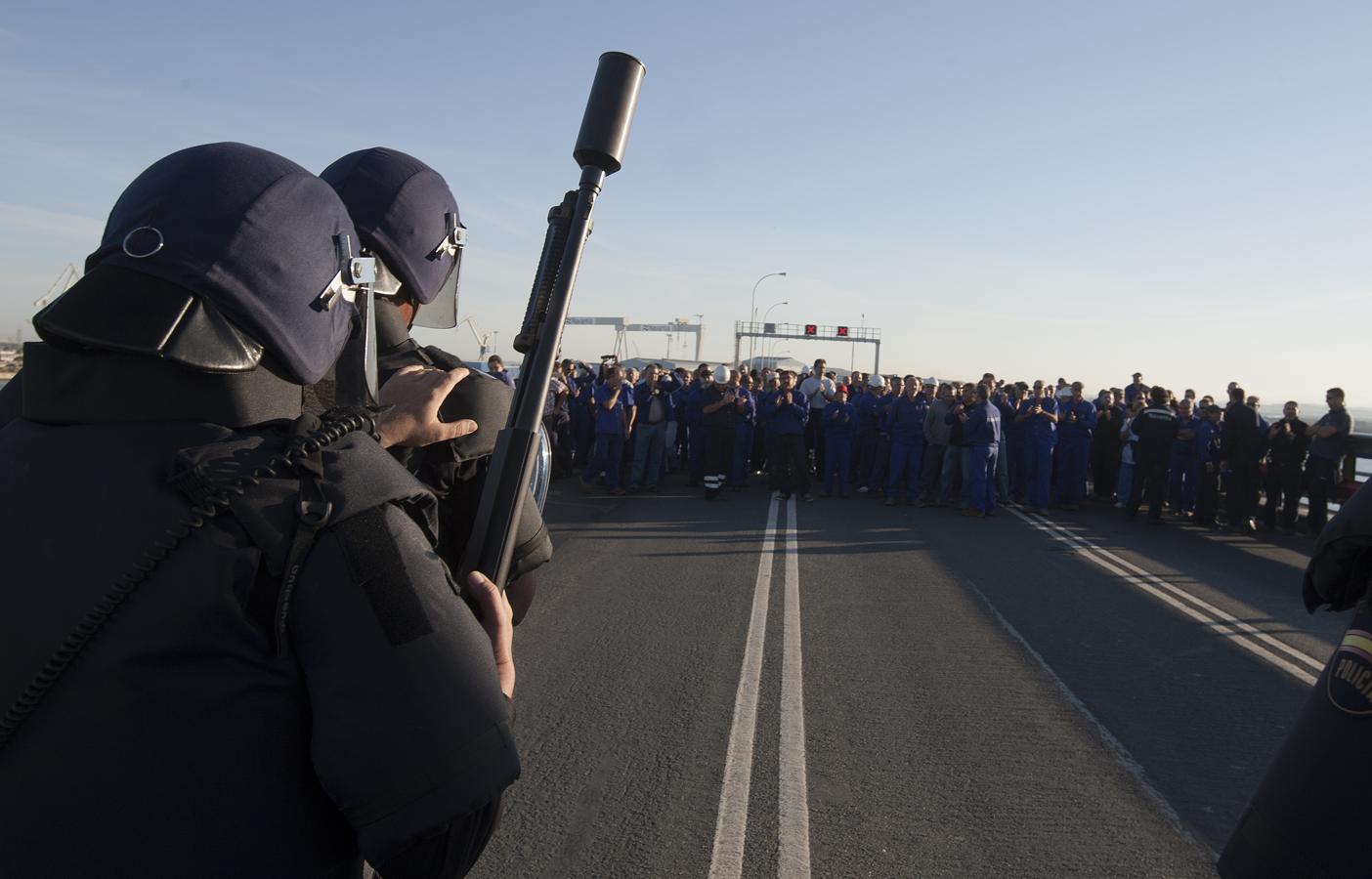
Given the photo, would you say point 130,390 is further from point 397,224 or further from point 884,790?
point 884,790

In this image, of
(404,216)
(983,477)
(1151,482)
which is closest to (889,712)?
(404,216)

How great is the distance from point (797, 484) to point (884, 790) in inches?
481

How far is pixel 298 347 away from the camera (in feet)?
4.17

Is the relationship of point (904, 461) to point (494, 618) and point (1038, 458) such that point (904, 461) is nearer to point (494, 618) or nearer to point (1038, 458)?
point (1038, 458)

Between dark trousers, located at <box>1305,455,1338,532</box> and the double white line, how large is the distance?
33.8 ft

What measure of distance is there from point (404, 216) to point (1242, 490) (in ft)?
51.3

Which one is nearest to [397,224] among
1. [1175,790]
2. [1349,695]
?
[1349,695]

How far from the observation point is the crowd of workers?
14797mm

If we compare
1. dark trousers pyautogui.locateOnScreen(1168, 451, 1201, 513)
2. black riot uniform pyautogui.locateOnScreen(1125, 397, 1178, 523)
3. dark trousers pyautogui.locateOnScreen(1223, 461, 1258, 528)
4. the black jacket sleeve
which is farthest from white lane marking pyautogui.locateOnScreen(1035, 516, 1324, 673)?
the black jacket sleeve

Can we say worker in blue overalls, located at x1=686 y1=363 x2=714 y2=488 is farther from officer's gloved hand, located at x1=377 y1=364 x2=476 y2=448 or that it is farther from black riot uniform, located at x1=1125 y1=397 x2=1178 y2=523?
officer's gloved hand, located at x1=377 y1=364 x2=476 y2=448

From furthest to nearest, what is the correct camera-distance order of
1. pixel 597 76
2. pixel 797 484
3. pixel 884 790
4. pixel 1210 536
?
pixel 797 484, pixel 1210 536, pixel 884 790, pixel 597 76

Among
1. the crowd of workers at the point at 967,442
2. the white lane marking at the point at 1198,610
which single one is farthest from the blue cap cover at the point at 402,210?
the crowd of workers at the point at 967,442

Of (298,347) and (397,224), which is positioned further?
(397,224)

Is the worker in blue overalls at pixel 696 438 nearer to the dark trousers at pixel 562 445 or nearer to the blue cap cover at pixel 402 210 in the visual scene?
the dark trousers at pixel 562 445
